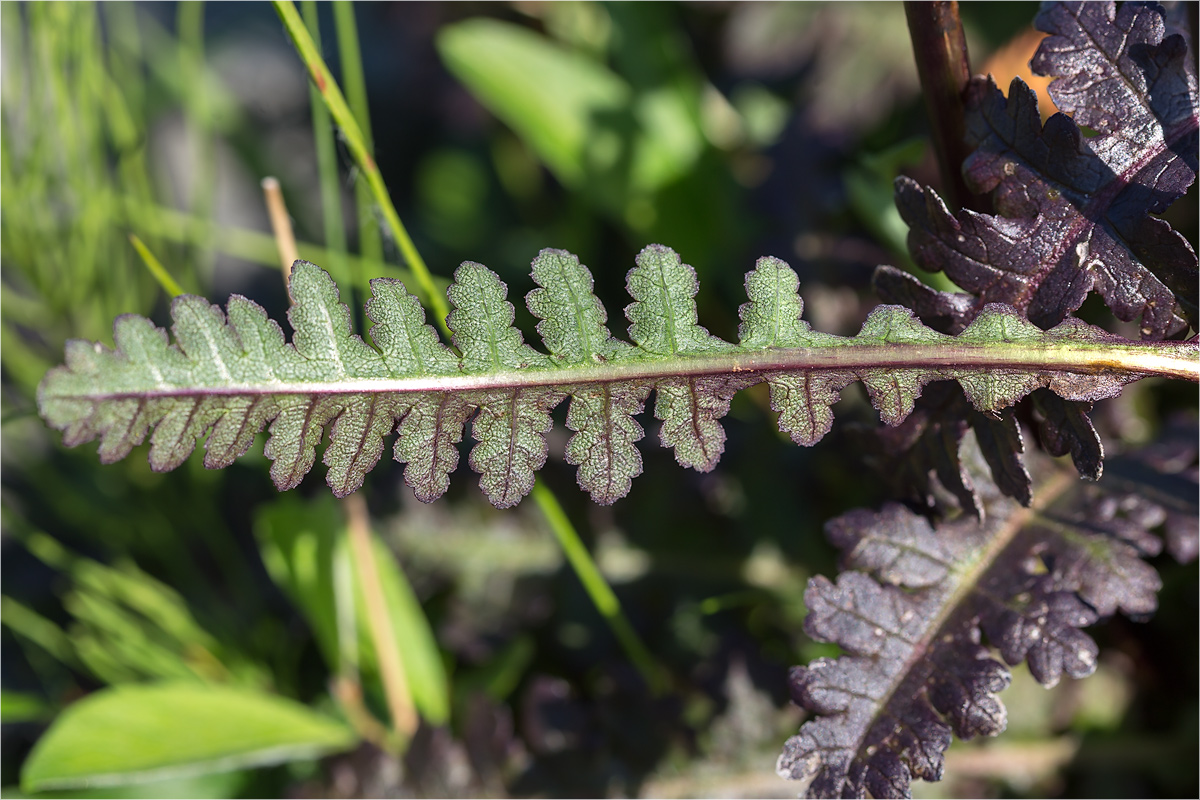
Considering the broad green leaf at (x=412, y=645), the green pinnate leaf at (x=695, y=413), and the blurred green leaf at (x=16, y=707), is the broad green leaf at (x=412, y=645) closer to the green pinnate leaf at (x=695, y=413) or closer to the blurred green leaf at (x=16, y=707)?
the blurred green leaf at (x=16, y=707)

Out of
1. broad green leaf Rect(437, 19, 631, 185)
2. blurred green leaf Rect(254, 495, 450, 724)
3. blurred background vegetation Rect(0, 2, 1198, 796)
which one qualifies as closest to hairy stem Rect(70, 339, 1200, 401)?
blurred background vegetation Rect(0, 2, 1198, 796)

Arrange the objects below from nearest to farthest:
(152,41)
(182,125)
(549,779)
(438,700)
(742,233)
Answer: (549,779)
(438,700)
(742,233)
(152,41)
(182,125)

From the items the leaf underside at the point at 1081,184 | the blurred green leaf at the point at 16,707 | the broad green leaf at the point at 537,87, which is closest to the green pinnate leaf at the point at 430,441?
the leaf underside at the point at 1081,184

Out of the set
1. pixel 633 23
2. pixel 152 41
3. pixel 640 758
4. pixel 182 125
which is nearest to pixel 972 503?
pixel 640 758

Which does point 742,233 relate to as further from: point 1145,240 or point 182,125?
point 182,125

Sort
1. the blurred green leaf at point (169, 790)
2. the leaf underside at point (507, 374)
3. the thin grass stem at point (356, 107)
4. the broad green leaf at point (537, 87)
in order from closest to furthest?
the leaf underside at point (507, 374) → the thin grass stem at point (356, 107) → the blurred green leaf at point (169, 790) → the broad green leaf at point (537, 87)

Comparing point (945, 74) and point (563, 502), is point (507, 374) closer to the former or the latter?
point (945, 74)

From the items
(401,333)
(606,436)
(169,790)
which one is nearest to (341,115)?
(401,333)
